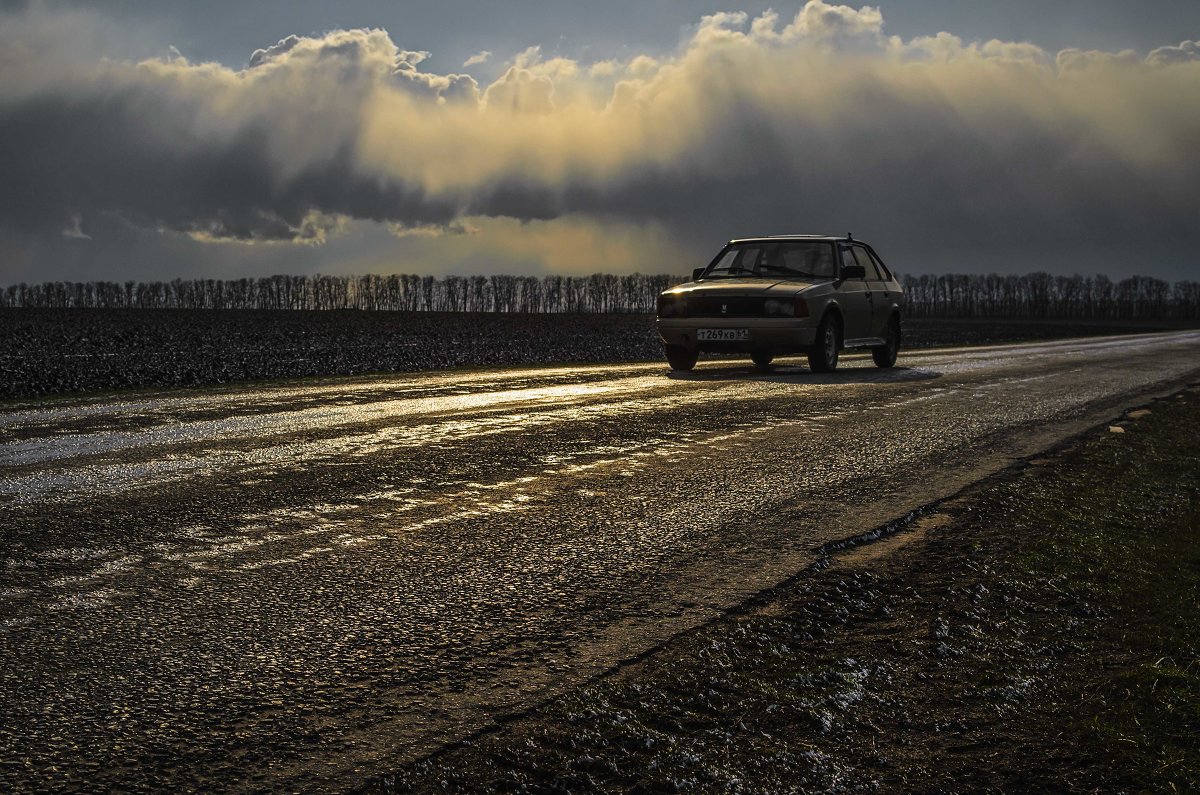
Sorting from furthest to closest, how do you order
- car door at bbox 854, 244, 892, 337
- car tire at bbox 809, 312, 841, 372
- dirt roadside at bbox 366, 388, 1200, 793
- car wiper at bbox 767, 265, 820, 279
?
car door at bbox 854, 244, 892, 337 → car wiper at bbox 767, 265, 820, 279 → car tire at bbox 809, 312, 841, 372 → dirt roadside at bbox 366, 388, 1200, 793

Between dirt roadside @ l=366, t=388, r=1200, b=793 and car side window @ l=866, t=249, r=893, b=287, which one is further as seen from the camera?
car side window @ l=866, t=249, r=893, b=287

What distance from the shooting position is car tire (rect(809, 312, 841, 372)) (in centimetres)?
1338

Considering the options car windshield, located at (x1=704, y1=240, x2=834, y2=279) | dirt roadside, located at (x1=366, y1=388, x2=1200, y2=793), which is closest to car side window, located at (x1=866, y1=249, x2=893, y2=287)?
car windshield, located at (x1=704, y1=240, x2=834, y2=279)

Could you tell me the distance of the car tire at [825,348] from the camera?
527 inches

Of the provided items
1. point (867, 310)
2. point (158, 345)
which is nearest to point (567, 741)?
point (867, 310)

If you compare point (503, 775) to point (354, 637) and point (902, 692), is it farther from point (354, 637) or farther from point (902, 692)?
point (902, 692)

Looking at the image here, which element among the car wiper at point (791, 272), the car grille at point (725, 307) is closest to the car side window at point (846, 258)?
the car wiper at point (791, 272)

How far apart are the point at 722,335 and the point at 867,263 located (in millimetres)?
3461

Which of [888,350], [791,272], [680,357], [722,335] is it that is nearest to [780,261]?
[791,272]

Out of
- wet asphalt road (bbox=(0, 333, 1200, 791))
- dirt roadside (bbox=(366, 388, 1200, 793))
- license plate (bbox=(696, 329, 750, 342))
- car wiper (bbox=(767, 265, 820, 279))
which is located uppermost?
car wiper (bbox=(767, 265, 820, 279))

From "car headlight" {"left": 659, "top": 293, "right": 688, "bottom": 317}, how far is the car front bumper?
7.2 inches

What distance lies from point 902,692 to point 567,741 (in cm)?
97

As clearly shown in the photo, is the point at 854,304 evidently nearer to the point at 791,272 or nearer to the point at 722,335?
the point at 791,272

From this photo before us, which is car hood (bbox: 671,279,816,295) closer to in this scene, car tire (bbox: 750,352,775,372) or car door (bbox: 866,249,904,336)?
car tire (bbox: 750,352,775,372)
